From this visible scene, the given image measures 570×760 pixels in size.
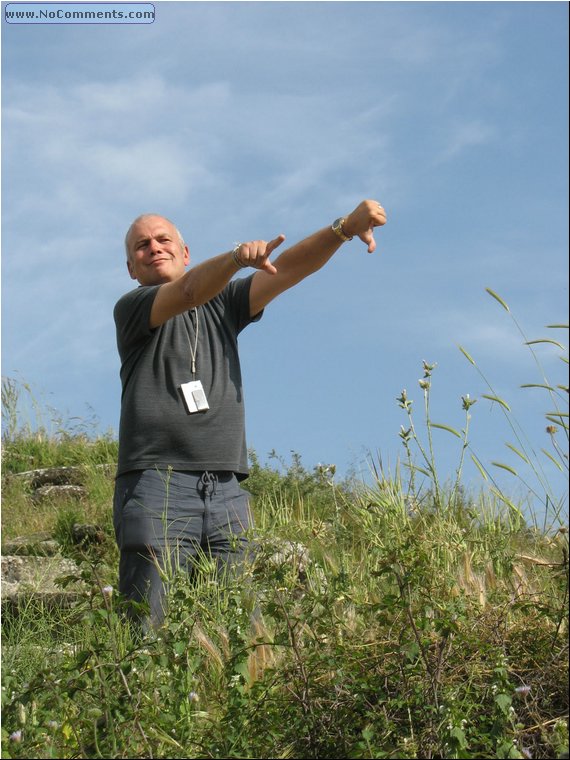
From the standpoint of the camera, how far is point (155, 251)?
5.90 metres

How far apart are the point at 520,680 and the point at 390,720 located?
517 mm

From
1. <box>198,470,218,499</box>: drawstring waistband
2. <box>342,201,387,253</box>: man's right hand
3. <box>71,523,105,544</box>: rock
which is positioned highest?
<box>342,201,387,253</box>: man's right hand

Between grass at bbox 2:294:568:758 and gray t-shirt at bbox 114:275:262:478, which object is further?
gray t-shirt at bbox 114:275:262:478

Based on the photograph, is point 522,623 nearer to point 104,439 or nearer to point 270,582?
point 270,582

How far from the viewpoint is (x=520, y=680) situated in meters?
3.43

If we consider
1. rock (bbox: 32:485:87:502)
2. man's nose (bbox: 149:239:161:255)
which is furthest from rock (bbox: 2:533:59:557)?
man's nose (bbox: 149:239:161:255)

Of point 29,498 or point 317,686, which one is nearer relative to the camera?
point 317,686

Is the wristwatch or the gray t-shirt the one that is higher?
the wristwatch

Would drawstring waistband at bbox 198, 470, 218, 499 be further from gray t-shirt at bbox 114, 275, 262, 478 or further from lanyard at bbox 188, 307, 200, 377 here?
lanyard at bbox 188, 307, 200, 377

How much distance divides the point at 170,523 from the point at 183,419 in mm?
553

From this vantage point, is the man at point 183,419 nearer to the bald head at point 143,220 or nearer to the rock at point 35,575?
the bald head at point 143,220

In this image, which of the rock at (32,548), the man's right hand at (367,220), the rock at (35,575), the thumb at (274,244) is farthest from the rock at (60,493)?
the thumb at (274,244)

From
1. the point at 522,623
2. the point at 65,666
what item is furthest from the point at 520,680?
the point at 65,666

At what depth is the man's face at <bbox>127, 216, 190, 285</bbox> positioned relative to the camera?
5891 mm
